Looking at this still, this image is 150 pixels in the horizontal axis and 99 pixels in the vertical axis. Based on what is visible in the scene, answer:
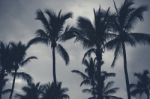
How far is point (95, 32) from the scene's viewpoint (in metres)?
25.3

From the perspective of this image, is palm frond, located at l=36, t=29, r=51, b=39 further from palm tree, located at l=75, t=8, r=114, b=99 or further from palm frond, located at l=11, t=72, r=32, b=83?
palm frond, located at l=11, t=72, r=32, b=83

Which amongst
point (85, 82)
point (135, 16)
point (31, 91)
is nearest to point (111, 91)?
point (85, 82)

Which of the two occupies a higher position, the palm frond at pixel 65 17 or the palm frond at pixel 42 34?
the palm frond at pixel 65 17

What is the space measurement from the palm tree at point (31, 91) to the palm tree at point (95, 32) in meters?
→ 14.9

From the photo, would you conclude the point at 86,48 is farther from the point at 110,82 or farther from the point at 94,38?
the point at 110,82

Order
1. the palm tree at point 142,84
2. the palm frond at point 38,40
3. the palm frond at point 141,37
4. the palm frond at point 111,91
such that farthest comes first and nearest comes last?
the palm tree at point 142,84 < the palm frond at point 111,91 < the palm frond at point 38,40 < the palm frond at point 141,37

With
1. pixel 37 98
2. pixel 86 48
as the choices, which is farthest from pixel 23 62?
pixel 86 48

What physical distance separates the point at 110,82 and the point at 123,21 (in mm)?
18154

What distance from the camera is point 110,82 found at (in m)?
41.4

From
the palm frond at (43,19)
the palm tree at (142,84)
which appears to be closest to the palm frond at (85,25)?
the palm frond at (43,19)

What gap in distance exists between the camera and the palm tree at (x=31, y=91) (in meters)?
36.7

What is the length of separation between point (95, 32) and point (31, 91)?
705 inches

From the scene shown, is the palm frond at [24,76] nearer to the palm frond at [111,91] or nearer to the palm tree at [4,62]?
the palm tree at [4,62]

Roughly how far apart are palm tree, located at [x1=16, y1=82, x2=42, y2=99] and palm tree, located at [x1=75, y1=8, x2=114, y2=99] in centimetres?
1486
